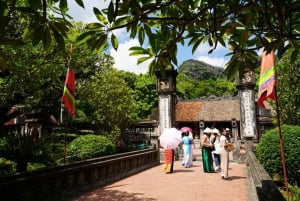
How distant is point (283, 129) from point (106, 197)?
663 cm

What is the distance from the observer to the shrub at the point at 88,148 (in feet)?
45.3

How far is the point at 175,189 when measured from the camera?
892 cm

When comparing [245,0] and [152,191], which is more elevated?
[245,0]

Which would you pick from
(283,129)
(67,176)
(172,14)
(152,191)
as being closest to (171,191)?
(152,191)

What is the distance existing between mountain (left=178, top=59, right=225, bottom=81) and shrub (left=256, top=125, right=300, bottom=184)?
87.1 meters

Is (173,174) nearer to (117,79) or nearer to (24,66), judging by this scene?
(24,66)

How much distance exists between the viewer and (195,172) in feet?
40.9

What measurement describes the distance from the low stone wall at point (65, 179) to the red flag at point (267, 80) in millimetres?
5051

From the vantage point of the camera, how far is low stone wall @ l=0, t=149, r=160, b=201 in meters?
5.84

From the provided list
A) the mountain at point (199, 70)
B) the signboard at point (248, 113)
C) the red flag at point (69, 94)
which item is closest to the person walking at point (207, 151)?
the red flag at point (69, 94)

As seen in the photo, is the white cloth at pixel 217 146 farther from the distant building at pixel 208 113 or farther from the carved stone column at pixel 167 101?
the distant building at pixel 208 113

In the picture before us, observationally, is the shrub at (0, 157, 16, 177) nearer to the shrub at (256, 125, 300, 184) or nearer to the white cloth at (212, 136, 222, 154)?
the white cloth at (212, 136, 222, 154)

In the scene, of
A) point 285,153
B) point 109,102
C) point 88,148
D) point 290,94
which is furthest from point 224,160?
point 109,102

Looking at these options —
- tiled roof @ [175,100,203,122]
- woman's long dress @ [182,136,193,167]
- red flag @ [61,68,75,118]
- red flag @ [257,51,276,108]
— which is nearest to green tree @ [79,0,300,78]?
red flag @ [257,51,276,108]
